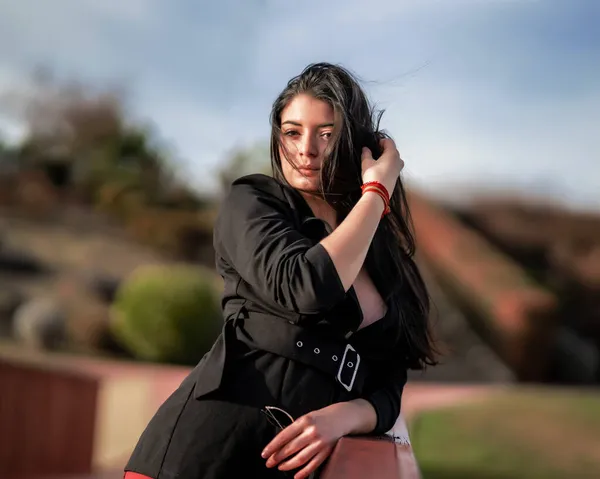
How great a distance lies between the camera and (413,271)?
1433 mm

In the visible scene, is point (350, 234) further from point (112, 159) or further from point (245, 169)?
point (112, 159)

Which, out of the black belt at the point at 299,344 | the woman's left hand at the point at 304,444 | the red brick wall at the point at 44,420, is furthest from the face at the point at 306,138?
the red brick wall at the point at 44,420

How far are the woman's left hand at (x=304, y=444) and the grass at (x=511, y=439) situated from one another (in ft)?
15.5

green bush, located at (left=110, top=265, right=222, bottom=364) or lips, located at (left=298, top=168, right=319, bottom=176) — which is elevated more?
lips, located at (left=298, top=168, right=319, bottom=176)

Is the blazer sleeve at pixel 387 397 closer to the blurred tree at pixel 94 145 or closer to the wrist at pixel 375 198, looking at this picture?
the wrist at pixel 375 198

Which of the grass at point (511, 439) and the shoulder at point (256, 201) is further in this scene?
the grass at point (511, 439)

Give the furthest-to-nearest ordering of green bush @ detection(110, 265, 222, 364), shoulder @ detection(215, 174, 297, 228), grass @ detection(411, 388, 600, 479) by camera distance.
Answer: green bush @ detection(110, 265, 222, 364) < grass @ detection(411, 388, 600, 479) < shoulder @ detection(215, 174, 297, 228)

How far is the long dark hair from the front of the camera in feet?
4.17

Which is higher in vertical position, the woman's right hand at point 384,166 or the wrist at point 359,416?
the woman's right hand at point 384,166

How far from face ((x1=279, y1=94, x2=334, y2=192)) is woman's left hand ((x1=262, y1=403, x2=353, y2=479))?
1.20ft

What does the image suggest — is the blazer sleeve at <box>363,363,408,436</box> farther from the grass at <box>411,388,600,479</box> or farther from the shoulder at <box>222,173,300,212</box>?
the grass at <box>411,388,600,479</box>

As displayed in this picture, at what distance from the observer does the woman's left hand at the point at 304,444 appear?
3.61 feet

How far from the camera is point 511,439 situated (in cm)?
643

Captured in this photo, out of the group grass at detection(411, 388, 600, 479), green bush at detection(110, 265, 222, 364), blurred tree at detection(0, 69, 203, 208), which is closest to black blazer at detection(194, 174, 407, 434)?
grass at detection(411, 388, 600, 479)
